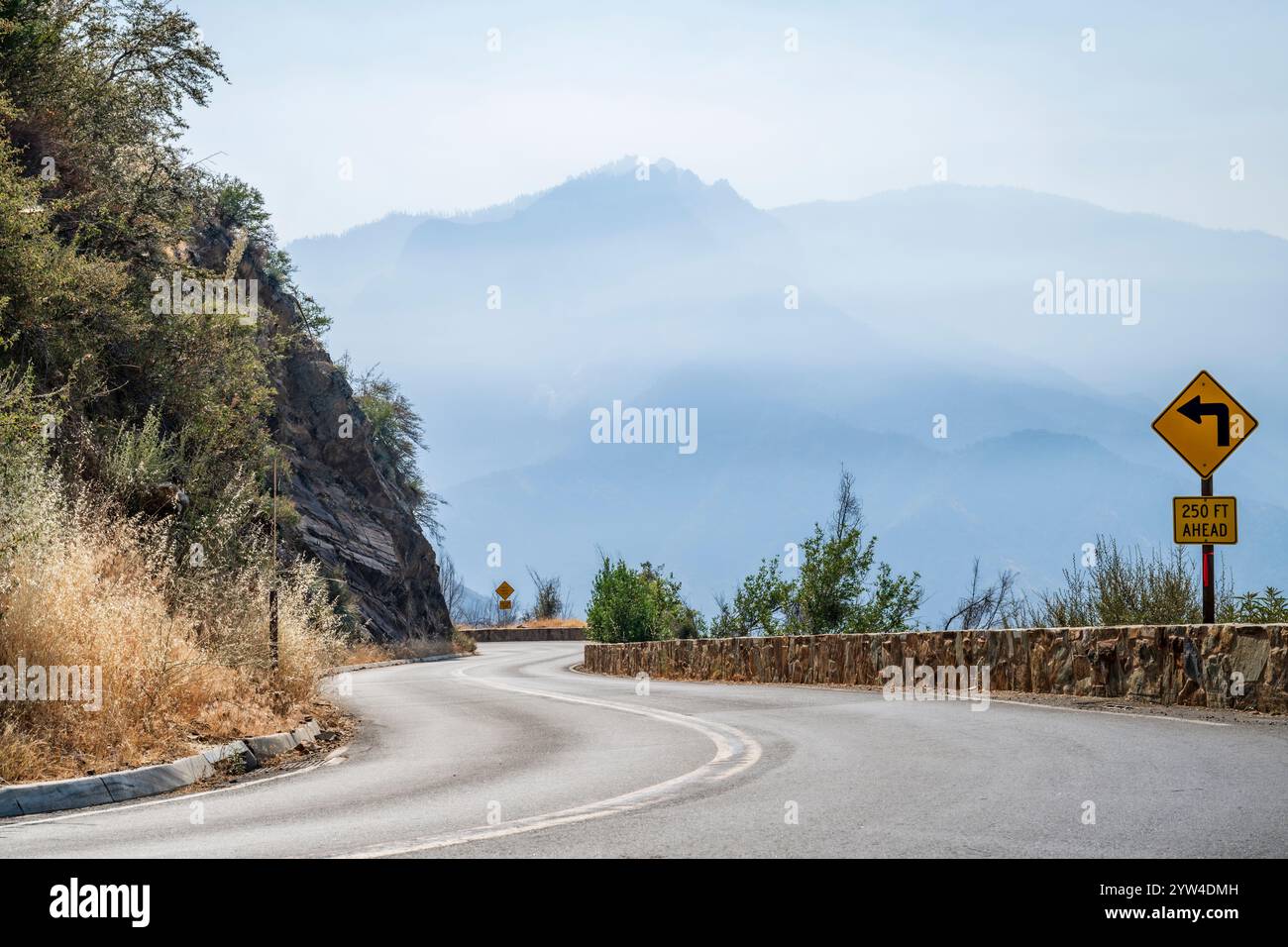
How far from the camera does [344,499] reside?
50938 millimetres

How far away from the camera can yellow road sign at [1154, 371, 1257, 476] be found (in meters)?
17.2

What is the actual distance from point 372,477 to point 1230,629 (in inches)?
1695

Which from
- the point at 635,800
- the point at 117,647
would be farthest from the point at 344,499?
the point at 635,800

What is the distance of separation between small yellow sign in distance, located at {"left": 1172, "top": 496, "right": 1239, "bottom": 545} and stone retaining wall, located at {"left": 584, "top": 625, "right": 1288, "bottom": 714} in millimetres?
1478

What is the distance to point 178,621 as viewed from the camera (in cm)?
1391

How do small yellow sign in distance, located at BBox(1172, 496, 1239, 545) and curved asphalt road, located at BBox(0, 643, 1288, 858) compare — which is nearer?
curved asphalt road, located at BBox(0, 643, 1288, 858)

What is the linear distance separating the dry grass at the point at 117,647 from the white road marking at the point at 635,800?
14.8ft

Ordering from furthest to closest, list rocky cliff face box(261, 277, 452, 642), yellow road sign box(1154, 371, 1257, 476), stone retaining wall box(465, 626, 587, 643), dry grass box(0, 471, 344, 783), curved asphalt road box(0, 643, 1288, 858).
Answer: stone retaining wall box(465, 626, 587, 643) → rocky cliff face box(261, 277, 452, 642) → yellow road sign box(1154, 371, 1257, 476) → dry grass box(0, 471, 344, 783) → curved asphalt road box(0, 643, 1288, 858)

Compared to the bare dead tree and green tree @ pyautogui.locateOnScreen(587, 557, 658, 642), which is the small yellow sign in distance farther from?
green tree @ pyautogui.locateOnScreen(587, 557, 658, 642)

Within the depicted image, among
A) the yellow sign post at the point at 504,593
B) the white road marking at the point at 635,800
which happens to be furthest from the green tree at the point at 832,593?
the yellow sign post at the point at 504,593

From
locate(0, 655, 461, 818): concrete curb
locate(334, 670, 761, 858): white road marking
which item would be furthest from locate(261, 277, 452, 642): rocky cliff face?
locate(334, 670, 761, 858): white road marking

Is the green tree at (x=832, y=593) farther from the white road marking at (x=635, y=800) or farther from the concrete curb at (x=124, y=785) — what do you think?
the concrete curb at (x=124, y=785)

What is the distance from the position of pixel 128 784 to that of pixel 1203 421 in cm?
1429
